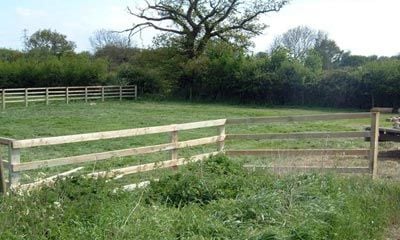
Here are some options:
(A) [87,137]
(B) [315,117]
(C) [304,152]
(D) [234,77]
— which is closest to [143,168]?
(A) [87,137]

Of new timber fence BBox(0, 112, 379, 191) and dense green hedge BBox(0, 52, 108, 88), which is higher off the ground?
dense green hedge BBox(0, 52, 108, 88)

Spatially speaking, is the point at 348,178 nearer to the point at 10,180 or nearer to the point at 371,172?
the point at 371,172

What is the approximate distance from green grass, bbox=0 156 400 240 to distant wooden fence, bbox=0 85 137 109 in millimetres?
27506

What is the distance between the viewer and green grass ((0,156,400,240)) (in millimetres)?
4543

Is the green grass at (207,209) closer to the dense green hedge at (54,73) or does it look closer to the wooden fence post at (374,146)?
the wooden fence post at (374,146)

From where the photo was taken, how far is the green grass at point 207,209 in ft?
14.9

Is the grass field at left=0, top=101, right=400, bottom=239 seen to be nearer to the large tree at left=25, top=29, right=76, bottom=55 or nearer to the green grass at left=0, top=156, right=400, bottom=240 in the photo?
the green grass at left=0, top=156, right=400, bottom=240

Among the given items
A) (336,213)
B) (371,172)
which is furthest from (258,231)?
(371,172)

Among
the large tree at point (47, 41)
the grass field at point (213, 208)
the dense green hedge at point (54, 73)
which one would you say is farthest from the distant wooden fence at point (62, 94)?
the large tree at point (47, 41)

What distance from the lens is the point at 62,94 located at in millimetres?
36719

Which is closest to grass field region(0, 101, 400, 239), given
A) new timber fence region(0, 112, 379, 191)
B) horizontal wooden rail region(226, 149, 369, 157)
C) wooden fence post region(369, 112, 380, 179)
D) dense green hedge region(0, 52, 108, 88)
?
new timber fence region(0, 112, 379, 191)

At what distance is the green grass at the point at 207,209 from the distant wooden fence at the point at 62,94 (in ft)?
90.2

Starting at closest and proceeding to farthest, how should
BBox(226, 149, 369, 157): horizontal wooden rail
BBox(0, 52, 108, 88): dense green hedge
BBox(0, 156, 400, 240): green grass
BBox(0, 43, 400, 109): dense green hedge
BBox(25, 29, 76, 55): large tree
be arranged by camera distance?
1. BBox(0, 156, 400, 240): green grass
2. BBox(226, 149, 369, 157): horizontal wooden rail
3. BBox(0, 43, 400, 109): dense green hedge
4. BBox(0, 52, 108, 88): dense green hedge
5. BBox(25, 29, 76, 55): large tree

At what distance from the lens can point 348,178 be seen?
7.61m
